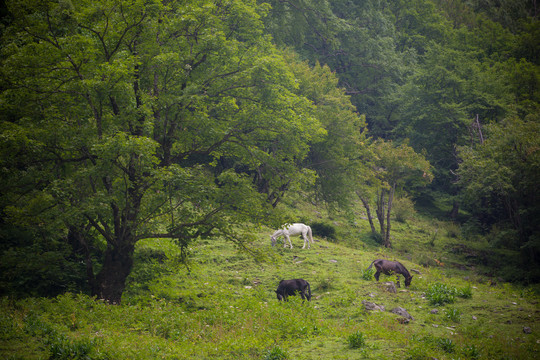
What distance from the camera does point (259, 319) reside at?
36.4 ft

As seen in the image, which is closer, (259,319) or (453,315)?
(259,319)

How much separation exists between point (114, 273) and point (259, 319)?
4984 millimetres

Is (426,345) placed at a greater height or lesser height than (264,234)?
Result: greater

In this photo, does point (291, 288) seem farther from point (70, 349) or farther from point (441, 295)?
point (70, 349)

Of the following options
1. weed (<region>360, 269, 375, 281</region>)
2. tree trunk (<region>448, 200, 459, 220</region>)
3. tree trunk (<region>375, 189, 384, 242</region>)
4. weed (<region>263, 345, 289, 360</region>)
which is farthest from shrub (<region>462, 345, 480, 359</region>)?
tree trunk (<region>448, 200, 459, 220</region>)

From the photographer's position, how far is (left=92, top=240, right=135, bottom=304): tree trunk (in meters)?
12.1

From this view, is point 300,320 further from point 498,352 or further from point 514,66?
point 514,66

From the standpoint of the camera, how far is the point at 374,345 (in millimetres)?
8812

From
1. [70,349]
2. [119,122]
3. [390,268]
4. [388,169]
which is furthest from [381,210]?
[70,349]

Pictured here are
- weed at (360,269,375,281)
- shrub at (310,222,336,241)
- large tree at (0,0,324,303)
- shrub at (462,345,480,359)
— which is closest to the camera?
shrub at (462,345,480,359)

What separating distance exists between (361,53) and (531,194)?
29.2 meters

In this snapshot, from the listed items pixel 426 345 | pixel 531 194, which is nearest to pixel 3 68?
pixel 426 345

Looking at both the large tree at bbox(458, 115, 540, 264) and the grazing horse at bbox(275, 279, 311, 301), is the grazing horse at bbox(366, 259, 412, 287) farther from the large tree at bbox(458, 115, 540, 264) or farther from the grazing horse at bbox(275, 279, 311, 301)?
the large tree at bbox(458, 115, 540, 264)

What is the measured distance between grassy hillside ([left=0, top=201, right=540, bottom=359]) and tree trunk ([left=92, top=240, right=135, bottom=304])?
1.55 feet
